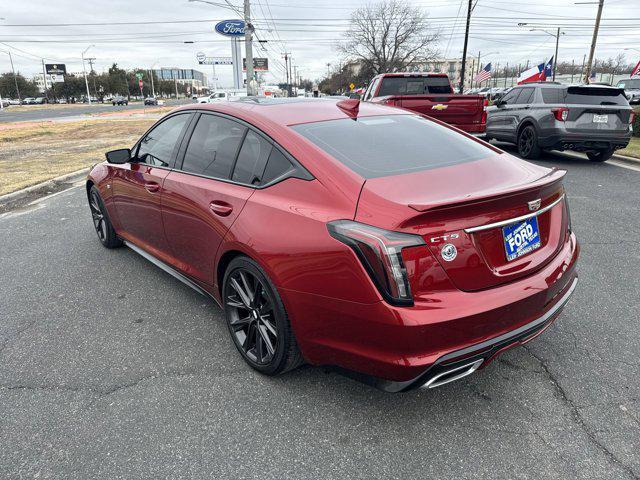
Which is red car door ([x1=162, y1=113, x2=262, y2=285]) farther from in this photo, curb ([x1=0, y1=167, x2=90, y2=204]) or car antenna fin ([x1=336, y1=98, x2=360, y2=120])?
curb ([x1=0, y1=167, x2=90, y2=204])

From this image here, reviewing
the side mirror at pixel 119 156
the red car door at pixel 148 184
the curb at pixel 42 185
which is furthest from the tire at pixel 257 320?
the curb at pixel 42 185

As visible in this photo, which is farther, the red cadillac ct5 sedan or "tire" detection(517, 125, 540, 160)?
"tire" detection(517, 125, 540, 160)

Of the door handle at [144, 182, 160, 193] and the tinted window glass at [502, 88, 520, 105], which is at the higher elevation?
the tinted window glass at [502, 88, 520, 105]

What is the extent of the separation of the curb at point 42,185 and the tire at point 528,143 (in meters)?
9.73

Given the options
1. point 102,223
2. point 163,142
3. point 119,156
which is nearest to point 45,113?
point 102,223

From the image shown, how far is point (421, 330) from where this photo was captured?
2.00 meters

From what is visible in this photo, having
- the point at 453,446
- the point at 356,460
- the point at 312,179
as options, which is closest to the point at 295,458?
the point at 356,460

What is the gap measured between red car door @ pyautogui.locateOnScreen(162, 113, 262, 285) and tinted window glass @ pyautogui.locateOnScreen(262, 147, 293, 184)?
92mm

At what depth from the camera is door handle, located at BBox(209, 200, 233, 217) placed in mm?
2834

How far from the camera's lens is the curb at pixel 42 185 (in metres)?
7.84

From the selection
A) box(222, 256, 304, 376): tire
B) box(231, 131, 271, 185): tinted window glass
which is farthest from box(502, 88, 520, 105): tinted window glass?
box(222, 256, 304, 376): tire

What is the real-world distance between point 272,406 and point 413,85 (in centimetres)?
1071

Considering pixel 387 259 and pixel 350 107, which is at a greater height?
pixel 350 107

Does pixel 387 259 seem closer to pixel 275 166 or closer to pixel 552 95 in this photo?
pixel 275 166
